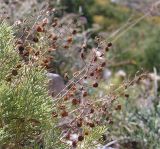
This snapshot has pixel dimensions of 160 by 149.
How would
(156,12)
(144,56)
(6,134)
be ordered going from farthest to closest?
(144,56) < (156,12) < (6,134)

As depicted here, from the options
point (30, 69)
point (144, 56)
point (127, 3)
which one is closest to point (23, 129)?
point (30, 69)

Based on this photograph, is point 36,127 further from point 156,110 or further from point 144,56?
point 144,56

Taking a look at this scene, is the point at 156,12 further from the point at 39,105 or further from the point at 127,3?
the point at 127,3

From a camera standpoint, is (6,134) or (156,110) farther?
(156,110)

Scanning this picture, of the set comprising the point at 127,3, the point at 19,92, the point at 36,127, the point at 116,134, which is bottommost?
the point at 127,3

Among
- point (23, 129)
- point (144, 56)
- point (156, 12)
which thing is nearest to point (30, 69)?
point (23, 129)

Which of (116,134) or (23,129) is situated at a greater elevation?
(23,129)

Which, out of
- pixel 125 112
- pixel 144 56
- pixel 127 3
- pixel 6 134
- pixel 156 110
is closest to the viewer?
pixel 6 134

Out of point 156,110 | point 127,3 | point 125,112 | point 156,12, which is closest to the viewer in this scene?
point 156,110

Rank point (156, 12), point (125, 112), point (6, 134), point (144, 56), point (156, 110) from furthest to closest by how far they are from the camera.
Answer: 1. point (144, 56)
2. point (156, 12)
3. point (125, 112)
4. point (156, 110)
5. point (6, 134)
